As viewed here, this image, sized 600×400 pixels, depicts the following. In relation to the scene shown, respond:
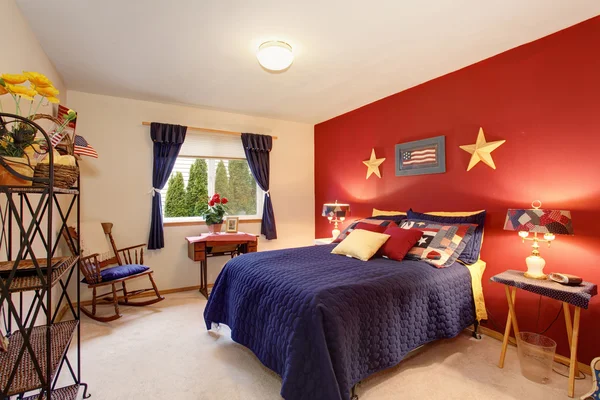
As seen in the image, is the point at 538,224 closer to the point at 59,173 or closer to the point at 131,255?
the point at 59,173

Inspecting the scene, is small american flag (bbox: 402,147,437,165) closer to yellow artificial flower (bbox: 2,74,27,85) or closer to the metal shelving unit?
the metal shelving unit

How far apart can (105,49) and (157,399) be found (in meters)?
2.68

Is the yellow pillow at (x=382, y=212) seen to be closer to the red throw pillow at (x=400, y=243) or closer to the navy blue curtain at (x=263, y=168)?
the red throw pillow at (x=400, y=243)

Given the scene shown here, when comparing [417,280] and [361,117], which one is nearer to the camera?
[417,280]

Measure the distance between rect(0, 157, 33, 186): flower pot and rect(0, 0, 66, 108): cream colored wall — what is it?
88 centimetres

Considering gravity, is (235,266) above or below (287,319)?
above

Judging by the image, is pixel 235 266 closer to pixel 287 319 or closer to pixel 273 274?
pixel 273 274

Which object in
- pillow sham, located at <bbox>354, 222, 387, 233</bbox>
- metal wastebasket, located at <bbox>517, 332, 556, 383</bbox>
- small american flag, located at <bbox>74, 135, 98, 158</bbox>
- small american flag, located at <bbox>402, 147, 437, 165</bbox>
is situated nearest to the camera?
metal wastebasket, located at <bbox>517, 332, 556, 383</bbox>

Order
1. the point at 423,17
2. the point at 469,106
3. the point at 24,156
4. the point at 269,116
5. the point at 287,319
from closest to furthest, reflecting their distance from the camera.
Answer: the point at 24,156, the point at 287,319, the point at 423,17, the point at 469,106, the point at 269,116

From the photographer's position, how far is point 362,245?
2723mm

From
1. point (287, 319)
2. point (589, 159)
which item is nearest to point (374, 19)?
point (589, 159)

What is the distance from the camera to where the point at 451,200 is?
3047 millimetres

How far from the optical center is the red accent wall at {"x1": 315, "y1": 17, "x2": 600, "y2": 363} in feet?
7.08

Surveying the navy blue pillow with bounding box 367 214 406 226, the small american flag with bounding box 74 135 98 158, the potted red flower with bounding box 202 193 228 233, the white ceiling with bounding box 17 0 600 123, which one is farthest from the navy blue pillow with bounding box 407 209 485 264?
the small american flag with bounding box 74 135 98 158
